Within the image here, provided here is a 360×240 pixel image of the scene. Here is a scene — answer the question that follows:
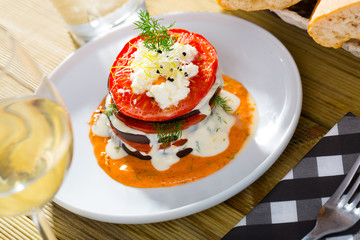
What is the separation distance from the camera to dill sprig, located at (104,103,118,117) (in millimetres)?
2475

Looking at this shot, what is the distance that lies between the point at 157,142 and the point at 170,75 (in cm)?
34

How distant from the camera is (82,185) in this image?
2.40 meters

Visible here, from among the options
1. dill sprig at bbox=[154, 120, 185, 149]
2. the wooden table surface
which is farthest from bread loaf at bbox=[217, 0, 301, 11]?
dill sprig at bbox=[154, 120, 185, 149]

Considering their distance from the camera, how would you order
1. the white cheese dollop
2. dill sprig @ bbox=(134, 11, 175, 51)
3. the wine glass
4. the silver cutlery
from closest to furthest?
the wine glass → the silver cutlery → the white cheese dollop → dill sprig @ bbox=(134, 11, 175, 51)

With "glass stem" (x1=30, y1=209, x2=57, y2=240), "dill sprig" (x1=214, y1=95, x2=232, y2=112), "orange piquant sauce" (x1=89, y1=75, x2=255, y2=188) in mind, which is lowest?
"orange piquant sauce" (x1=89, y1=75, x2=255, y2=188)

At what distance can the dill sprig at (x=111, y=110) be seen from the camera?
2.47 m

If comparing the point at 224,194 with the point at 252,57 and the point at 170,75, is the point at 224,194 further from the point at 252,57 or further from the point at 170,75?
the point at 252,57

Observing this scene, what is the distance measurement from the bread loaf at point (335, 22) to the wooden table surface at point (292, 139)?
33 centimetres

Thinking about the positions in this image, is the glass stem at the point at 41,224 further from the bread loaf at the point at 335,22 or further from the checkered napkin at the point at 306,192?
the bread loaf at the point at 335,22

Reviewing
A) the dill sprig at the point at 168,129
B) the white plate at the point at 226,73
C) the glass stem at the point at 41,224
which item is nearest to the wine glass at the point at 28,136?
the glass stem at the point at 41,224

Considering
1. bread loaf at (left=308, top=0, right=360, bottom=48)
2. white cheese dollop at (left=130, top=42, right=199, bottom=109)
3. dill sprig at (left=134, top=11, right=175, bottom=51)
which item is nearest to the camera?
bread loaf at (left=308, top=0, right=360, bottom=48)

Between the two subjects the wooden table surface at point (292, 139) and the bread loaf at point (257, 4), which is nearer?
the wooden table surface at point (292, 139)

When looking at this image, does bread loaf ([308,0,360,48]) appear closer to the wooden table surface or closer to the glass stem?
the wooden table surface

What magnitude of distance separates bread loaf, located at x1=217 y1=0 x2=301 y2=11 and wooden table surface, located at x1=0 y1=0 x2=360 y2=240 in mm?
371
